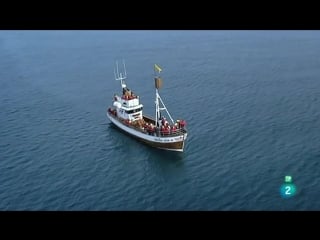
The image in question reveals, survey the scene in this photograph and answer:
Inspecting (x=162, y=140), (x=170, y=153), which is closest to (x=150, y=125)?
(x=162, y=140)

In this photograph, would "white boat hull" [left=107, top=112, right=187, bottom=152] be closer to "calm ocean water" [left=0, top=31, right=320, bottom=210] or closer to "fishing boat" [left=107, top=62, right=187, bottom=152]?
"fishing boat" [left=107, top=62, right=187, bottom=152]

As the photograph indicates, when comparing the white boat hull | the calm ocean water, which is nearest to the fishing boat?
the white boat hull

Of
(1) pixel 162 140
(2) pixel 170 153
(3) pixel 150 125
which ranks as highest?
(3) pixel 150 125

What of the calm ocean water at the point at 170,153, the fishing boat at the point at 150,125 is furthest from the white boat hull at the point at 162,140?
the calm ocean water at the point at 170,153

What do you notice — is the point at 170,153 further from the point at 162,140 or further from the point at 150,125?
the point at 150,125

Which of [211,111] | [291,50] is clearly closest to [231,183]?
[211,111]

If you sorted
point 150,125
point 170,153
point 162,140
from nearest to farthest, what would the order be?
point 170,153 < point 162,140 < point 150,125
